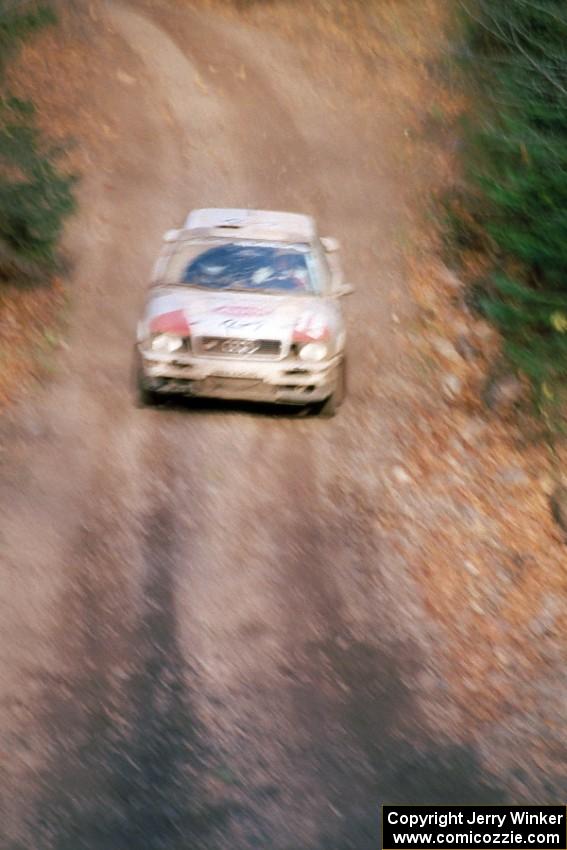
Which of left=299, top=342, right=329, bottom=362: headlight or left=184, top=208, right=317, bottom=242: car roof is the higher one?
left=184, top=208, right=317, bottom=242: car roof

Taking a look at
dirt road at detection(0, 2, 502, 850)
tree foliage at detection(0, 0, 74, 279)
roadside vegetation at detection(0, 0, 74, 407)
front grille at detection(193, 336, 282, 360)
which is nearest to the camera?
dirt road at detection(0, 2, 502, 850)

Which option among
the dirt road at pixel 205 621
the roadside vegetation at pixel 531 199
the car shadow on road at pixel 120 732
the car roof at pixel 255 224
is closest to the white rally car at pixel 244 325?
the car roof at pixel 255 224

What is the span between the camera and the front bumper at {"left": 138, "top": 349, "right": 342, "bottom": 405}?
9984 millimetres

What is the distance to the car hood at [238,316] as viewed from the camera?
32.7 ft

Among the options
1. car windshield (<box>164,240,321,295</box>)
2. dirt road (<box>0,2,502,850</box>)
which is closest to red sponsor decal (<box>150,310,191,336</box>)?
car windshield (<box>164,240,321,295</box>)

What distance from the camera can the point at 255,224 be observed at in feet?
37.8

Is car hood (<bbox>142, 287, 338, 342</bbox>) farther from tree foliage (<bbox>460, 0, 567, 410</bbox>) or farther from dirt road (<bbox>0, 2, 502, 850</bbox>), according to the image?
tree foliage (<bbox>460, 0, 567, 410</bbox>)

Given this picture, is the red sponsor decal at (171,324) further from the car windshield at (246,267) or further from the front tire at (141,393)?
the car windshield at (246,267)

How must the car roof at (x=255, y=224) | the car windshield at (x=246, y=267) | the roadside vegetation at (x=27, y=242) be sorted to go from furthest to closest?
the roadside vegetation at (x=27, y=242) < the car roof at (x=255, y=224) < the car windshield at (x=246, y=267)

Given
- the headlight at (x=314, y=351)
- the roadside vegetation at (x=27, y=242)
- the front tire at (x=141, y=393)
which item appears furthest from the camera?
the roadside vegetation at (x=27, y=242)

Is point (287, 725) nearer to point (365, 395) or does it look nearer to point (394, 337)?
point (365, 395)

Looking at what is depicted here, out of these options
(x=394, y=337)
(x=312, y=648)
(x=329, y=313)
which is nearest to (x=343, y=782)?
(x=312, y=648)

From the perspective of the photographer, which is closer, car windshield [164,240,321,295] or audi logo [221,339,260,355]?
audi logo [221,339,260,355]

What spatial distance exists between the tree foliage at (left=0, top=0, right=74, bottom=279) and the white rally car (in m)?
2.44
